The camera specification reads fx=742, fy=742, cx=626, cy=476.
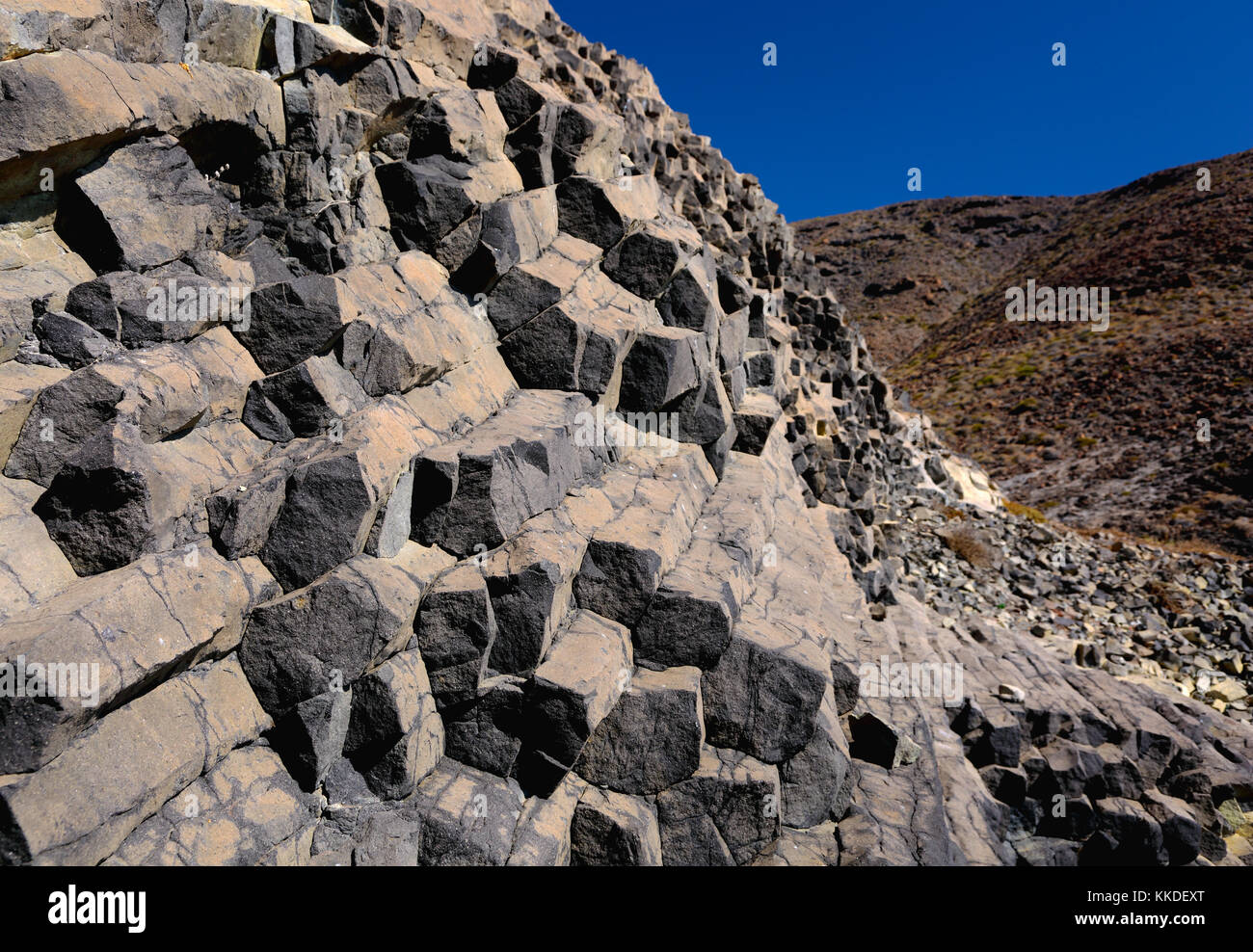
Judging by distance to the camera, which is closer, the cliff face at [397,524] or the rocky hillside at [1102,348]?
the cliff face at [397,524]

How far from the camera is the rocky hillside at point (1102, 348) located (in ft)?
101

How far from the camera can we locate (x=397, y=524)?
6086 millimetres

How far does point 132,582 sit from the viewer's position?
4.70 metres

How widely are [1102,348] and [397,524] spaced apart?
2044 inches

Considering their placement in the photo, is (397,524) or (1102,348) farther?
(1102,348)

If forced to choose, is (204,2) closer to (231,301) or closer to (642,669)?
(231,301)

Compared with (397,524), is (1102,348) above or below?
above

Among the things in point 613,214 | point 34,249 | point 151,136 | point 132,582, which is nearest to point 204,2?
point 151,136

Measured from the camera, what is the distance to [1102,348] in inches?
1827

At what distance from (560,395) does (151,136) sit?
14.3ft

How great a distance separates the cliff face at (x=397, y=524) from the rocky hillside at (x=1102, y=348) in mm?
24587

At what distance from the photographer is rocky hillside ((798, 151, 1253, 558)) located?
A: 30.9 meters

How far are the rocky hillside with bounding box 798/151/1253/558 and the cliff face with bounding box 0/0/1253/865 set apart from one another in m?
24.6

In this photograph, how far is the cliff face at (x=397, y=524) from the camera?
4926mm
